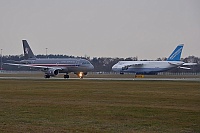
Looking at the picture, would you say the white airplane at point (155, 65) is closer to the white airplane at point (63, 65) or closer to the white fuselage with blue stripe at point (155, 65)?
the white fuselage with blue stripe at point (155, 65)

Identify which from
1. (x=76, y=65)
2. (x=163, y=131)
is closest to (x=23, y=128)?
(x=163, y=131)

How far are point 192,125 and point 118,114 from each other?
14.2ft

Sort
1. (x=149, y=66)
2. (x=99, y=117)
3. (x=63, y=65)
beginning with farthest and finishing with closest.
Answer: (x=149, y=66) < (x=63, y=65) < (x=99, y=117)

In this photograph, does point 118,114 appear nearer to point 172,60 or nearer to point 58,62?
point 58,62

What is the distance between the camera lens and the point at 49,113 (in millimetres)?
20766

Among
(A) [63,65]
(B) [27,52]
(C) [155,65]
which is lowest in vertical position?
(A) [63,65]

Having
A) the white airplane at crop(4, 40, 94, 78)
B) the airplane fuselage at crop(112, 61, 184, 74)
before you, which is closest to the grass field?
the white airplane at crop(4, 40, 94, 78)

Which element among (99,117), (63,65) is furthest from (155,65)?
(99,117)

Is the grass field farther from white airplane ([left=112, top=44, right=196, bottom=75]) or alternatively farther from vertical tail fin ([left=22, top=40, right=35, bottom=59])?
white airplane ([left=112, top=44, right=196, bottom=75])

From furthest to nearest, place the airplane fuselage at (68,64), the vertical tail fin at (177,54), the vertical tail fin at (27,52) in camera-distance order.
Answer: the vertical tail fin at (177,54) < the vertical tail fin at (27,52) < the airplane fuselage at (68,64)

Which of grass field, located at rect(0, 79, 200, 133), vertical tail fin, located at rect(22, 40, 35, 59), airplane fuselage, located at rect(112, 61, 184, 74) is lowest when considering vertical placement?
grass field, located at rect(0, 79, 200, 133)

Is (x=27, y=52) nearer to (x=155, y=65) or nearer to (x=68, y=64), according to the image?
(x=68, y=64)

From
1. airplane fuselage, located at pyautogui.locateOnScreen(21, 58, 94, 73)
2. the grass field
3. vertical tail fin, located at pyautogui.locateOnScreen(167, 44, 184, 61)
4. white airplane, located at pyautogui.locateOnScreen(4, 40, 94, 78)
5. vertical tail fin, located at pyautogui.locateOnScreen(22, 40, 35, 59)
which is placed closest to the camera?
the grass field

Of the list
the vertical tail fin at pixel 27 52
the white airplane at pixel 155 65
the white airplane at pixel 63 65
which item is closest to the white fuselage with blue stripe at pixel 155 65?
the white airplane at pixel 155 65
